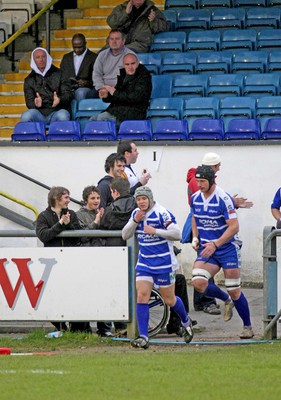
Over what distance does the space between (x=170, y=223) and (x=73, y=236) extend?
136 cm

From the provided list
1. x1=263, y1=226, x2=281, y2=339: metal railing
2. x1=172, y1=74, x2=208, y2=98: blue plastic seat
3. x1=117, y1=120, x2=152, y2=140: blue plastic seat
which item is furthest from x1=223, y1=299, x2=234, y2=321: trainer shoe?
x1=172, y1=74, x2=208, y2=98: blue plastic seat

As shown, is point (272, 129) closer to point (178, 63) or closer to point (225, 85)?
point (225, 85)

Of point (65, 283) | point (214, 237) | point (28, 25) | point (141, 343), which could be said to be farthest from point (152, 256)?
point (28, 25)

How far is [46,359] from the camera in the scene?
12.5 metres

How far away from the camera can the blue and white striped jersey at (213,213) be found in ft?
45.8

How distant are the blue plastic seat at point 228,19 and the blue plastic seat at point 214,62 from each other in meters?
1.13

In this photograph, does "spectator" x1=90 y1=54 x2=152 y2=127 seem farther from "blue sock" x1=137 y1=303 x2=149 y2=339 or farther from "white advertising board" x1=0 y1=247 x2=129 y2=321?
"blue sock" x1=137 y1=303 x2=149 y2=339

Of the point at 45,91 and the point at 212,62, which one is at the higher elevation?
the point at 212,62

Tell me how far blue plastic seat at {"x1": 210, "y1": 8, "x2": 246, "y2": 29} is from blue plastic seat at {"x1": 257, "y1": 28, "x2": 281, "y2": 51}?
70cm

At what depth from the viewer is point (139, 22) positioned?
22.2 m

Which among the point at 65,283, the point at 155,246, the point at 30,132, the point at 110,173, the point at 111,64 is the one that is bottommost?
the point at 65,283

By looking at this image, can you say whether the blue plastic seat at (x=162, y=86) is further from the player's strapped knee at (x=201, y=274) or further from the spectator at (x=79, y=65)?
the player's strapped knee at (x=201, y=274)

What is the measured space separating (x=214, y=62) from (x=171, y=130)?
7.89 feet

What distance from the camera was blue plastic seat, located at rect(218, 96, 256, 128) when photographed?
1988cm
